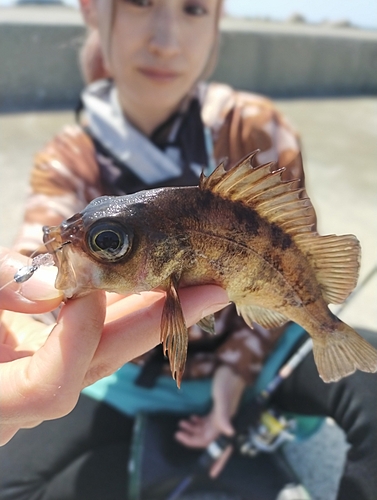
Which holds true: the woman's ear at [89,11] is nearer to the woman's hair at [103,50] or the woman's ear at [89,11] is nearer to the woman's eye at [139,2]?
the woman's hair at [103,50]

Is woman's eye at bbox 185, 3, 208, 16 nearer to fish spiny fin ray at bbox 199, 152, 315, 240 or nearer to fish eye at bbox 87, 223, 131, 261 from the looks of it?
fish spiny fin ray at bbox 199, 152, 315, 240

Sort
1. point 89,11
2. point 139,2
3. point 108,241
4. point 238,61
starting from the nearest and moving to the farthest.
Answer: point 108,241 < point 139,2 < point 89,11 < point 238,61

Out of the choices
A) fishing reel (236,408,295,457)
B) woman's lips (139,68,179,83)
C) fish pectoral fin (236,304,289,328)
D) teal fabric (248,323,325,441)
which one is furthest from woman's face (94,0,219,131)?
fishing reel (236,408,295,457)

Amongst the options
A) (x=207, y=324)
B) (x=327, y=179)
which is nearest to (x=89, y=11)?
(x=207, y=324)

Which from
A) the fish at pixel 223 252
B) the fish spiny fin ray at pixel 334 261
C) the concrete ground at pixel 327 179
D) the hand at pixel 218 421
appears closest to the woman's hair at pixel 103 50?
the fish at pixel 223 252

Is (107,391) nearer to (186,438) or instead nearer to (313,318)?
(186,438)

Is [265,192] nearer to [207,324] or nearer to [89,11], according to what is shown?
[207,324]
